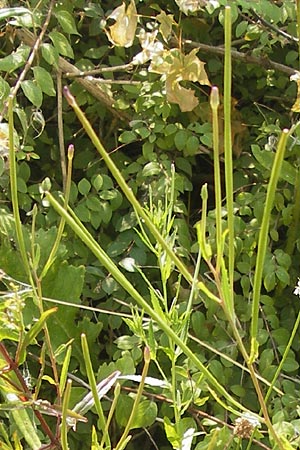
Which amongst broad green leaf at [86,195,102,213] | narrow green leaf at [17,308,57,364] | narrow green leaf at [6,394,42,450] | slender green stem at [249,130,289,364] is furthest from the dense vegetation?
slender green stem at [249,130,289,364]

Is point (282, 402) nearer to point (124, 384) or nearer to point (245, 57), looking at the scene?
point (124, 384)

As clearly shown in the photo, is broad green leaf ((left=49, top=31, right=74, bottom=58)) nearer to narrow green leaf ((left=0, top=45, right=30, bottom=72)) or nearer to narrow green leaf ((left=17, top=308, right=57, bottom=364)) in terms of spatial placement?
narrow green leaf ((left=0, top=45, right=30, bottom=72))

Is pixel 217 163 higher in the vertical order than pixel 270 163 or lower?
higher

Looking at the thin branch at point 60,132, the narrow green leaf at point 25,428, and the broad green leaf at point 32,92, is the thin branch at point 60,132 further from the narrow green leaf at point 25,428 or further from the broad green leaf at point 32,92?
the narrow green leaf at point 25,428

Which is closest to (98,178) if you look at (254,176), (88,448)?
(254,176)

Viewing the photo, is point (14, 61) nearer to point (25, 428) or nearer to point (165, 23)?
point (165, 23)

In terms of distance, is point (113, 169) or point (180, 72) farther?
point (180, 72)

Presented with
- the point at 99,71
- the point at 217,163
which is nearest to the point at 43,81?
the point at 99,71

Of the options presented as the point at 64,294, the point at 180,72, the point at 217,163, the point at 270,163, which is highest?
the point at 217,163
